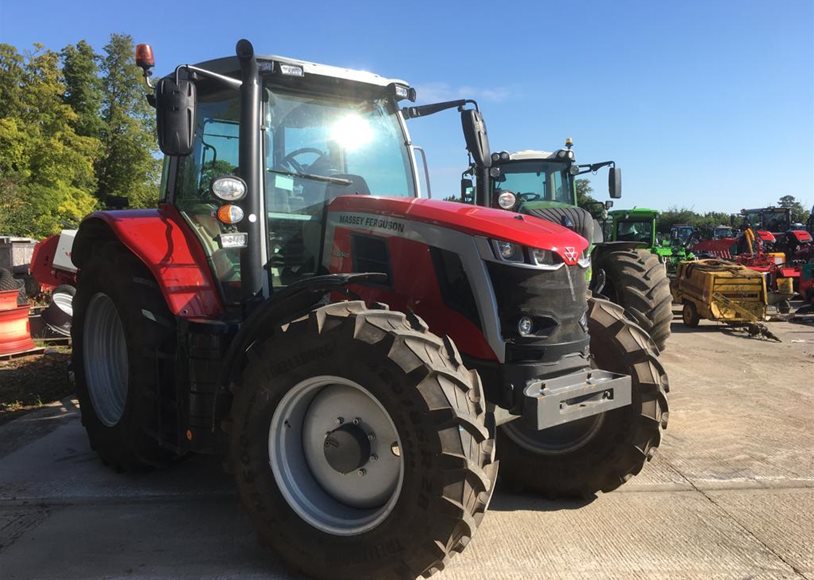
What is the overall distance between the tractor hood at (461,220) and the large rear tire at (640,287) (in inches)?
166

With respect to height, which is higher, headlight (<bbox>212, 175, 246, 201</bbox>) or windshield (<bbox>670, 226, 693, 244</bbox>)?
windshield (<bbox>670, 226, 693, 244</bbox>)

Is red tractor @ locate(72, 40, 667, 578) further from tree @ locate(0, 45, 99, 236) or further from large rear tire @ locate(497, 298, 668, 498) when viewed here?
tree @ locate(0, 45, 99, 236)

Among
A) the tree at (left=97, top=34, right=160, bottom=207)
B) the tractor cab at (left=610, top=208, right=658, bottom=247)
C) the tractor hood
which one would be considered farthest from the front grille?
the tree at (left=97, top=34, right=160, bottom=207)

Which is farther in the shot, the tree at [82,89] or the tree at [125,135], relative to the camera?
the tree at [125,135]

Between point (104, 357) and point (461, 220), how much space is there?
2932 millimetres

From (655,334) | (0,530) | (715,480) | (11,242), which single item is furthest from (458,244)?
(11,242)

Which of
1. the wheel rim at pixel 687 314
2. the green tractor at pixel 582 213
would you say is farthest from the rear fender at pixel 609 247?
the wheel rim at pixel 687 314

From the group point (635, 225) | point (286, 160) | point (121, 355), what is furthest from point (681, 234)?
point (121, 355)

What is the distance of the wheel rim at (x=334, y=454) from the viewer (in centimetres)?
254

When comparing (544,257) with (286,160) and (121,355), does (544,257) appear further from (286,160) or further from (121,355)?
(121,355)

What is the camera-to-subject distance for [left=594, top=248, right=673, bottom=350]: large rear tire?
6.89 m

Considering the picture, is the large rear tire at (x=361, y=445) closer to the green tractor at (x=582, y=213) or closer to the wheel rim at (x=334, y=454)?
the wheel rim at (x=334, y=454)

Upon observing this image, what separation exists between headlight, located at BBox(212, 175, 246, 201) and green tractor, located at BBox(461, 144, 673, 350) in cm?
151

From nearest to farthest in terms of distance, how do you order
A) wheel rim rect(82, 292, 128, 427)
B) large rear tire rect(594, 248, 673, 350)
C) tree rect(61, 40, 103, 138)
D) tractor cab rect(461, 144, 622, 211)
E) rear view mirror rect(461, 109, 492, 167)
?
rear view mirror rect(461, 109, 492, 167)
wheel rim rect(82, 292, 128, 427)
large rear tire rect(594, 248, 673, 350)
tractor cab rect(461, 144, 622, 211)
tree rect(61, 40, 103, 138)
